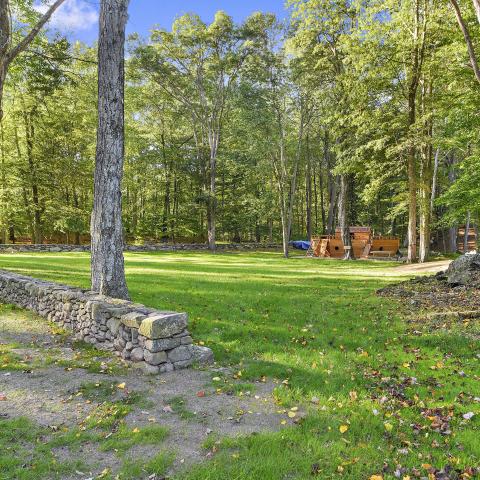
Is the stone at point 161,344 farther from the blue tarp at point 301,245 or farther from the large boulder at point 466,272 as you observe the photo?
the blue tarp at point 301,245

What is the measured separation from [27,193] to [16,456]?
97.7 ft

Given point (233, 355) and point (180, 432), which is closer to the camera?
point (180, 432)

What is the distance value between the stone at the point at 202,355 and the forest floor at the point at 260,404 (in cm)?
19

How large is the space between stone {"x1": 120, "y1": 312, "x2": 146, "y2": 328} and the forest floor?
2.03 feet

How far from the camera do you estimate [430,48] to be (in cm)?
1733

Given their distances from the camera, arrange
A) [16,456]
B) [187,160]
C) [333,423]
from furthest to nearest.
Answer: [187,160] < [333,423] < [16,456]

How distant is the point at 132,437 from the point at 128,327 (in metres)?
2.42

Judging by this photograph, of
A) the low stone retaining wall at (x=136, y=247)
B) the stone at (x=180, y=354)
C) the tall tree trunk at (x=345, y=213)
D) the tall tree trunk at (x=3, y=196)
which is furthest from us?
the tall tree trunk at (x=3, y=196)

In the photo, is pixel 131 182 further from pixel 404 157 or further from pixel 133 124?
pixel 404 157

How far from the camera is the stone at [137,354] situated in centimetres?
557

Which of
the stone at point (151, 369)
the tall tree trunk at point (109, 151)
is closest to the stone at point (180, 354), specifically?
the stone at point (151, 369)

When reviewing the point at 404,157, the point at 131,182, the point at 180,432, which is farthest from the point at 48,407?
the point at 131,182

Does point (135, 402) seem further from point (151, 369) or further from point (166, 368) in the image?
point (166, 368)

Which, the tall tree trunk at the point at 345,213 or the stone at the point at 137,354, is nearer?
the stone at the point at 137,354
